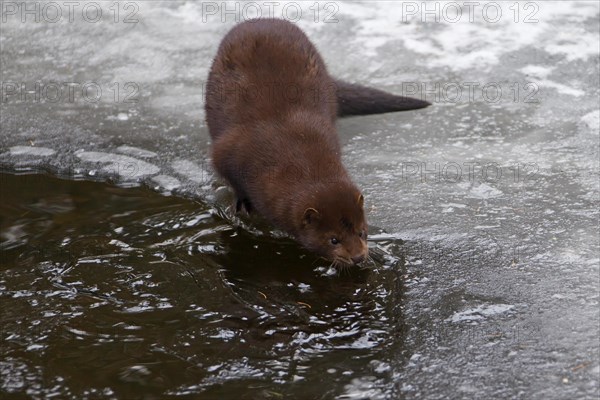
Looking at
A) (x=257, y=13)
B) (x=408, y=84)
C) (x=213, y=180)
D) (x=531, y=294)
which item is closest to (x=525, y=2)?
(x=408, y=84)

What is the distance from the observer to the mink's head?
13.6 feet

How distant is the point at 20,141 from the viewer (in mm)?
5656

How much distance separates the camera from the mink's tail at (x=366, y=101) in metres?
5.64

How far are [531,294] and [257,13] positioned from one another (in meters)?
3.91

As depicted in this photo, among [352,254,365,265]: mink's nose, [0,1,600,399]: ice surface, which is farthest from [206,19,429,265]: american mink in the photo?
[0,1,600,399]: ice surface

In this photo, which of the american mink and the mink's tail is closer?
the american mink

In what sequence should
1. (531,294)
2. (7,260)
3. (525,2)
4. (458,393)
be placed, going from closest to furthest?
(458,393) → (531,294) → (7,260) → (525,2)

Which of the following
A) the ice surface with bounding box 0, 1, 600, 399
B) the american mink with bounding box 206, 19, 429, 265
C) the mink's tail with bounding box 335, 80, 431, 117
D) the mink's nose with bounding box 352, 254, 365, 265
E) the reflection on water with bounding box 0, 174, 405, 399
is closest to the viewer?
the reflection on water with bounding box 0, 174, 405, 399

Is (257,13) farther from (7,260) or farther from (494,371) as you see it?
(494,371)

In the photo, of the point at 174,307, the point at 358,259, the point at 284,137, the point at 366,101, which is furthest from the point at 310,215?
the point at 366,101

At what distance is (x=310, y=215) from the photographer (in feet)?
13.8

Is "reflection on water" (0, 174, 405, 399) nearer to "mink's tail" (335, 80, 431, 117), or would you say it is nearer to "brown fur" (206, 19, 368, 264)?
"brown fur" (206, 19, 368, 264)

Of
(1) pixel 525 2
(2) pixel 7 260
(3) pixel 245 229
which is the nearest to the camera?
(2) pixel 7 260

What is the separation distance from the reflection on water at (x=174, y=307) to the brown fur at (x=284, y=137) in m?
0.21
